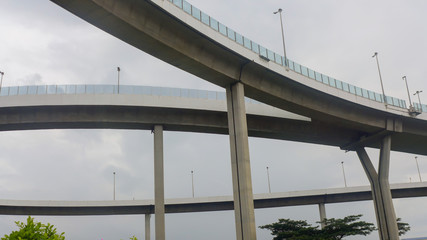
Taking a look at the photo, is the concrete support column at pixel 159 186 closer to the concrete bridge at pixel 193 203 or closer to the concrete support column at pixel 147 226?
the concrete bridge at pixel 193 203

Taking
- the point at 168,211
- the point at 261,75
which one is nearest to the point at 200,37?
the point at 261,75

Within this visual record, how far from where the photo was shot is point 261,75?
33.7m

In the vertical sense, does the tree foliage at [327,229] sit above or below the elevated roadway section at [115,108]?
below

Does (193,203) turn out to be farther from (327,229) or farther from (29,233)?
(29,233)

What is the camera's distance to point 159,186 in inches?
1481

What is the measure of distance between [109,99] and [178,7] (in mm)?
14260

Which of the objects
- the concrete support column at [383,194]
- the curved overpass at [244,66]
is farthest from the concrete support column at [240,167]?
the concrete support column at [383,194]

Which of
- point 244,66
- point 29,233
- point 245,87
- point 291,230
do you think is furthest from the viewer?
point 291,230

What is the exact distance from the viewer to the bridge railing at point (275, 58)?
27875mm

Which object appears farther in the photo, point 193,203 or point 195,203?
point 195,203

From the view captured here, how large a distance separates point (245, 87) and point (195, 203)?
126ft

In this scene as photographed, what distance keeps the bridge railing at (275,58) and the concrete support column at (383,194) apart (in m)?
6.81

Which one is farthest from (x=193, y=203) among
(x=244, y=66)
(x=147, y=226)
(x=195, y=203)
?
(x=244, y=66)

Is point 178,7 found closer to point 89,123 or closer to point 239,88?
point 239,88
